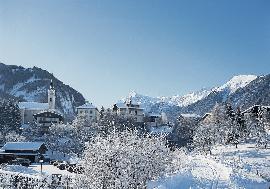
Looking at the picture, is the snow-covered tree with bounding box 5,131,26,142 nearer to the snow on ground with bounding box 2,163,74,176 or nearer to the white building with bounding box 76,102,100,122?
the snow on ground with bounding box 2,163,74,176

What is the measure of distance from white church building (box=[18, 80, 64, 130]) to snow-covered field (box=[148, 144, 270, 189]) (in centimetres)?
6815

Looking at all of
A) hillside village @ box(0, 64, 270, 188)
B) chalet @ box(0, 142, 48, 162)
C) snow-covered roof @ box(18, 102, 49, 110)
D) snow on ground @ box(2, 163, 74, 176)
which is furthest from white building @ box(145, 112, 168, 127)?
snow on ground @ box(2, 163, 74, 176)

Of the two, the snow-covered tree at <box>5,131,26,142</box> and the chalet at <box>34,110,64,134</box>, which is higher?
the chalet at <box>34,110,64,134</box>

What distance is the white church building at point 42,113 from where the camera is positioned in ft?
428

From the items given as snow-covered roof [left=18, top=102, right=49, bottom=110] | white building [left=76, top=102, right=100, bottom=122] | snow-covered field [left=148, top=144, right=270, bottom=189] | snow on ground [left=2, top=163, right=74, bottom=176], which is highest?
snow-covered roof [left=18, top=102, right=49, bottom=110]

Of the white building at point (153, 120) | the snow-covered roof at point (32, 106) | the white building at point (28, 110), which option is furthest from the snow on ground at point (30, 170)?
the snow-covered roof at point (32, 106)

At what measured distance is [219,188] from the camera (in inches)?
1762

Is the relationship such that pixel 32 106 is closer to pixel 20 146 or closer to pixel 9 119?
pixel 9 119

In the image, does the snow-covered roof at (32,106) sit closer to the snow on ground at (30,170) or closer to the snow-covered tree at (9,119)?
the snow-covered tree at (9,119)

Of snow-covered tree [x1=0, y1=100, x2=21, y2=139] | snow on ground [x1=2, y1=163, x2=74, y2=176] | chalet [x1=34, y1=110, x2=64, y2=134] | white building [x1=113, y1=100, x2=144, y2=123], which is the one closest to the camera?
snow on ground [x1=2, y1=163, x2=74, y2=176]

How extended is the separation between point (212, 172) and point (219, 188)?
22.5 feet

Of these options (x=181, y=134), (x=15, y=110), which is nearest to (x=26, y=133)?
(x=15, y=110)

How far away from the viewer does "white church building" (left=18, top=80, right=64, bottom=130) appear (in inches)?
5133

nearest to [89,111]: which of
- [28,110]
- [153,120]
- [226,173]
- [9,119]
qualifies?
[153,120]
